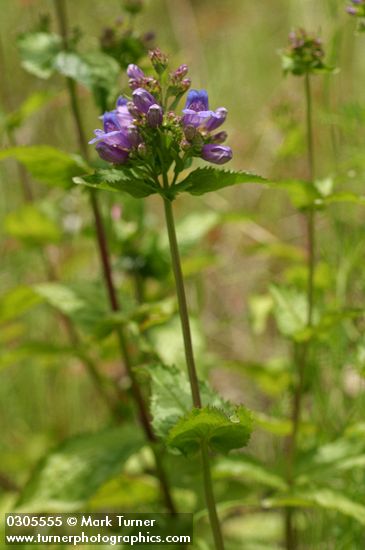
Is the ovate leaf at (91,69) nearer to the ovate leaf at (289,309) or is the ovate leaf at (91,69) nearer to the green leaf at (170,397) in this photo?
the ovate leaf at (289,309)

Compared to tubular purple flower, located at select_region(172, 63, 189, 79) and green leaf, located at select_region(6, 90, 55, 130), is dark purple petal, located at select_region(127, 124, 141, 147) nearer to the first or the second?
tubular purple flower, located at select_region(172, 63, 189, 79)

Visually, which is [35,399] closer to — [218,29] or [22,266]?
[22,266]

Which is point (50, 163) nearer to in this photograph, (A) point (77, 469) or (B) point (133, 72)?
(B) point (133, 72)

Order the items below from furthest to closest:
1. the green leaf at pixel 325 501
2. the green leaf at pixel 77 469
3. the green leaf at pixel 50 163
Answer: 1. the green leaf at pixel 77 469
2. the green leaf at pixel 50 163
3. the green leaf at pixel 325 501

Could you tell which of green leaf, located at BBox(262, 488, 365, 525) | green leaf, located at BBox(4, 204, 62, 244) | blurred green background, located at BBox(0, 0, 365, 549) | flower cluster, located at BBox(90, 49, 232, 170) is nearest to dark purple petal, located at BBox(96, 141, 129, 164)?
flower cluster, located at BBox(90, 49, 232, 170)

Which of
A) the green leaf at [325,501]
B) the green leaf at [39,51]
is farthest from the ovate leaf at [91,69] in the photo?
the green leaf at [325,501]

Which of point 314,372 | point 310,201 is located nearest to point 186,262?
point 314,372
